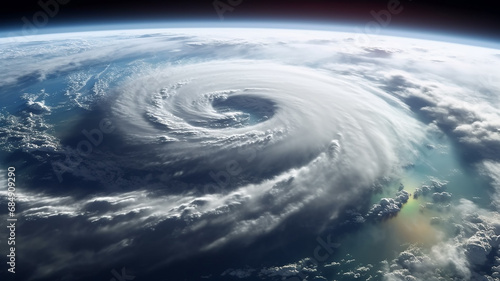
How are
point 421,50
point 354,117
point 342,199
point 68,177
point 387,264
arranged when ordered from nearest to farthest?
point 387,264
point 342,199
point 68,177
point 354,117
point 421,50

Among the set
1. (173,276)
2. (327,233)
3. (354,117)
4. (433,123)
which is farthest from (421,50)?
(173,276)

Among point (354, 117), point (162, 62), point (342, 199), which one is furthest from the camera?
point (162, 62)

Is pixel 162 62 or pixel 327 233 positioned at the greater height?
pixel 162 62

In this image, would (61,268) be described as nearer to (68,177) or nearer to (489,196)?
(68,177)

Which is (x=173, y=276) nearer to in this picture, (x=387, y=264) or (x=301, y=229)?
(x=301, y=229)

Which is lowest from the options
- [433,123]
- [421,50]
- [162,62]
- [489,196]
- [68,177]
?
[489,196]

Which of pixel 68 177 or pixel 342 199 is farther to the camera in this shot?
pixel 68 177
